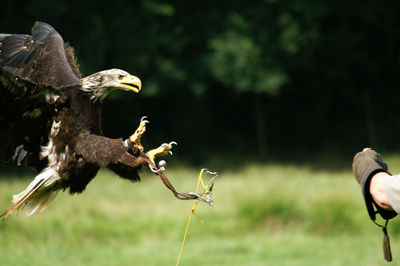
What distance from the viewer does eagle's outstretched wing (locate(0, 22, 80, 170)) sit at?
4301 mm

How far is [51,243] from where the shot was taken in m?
7.93

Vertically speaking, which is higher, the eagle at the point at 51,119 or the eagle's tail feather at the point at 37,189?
the eagle at the point at 51,119

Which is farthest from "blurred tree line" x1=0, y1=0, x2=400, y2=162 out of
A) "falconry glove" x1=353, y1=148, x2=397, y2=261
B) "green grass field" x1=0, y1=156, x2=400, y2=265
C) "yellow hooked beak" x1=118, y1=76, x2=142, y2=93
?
"falconry glove" x1=353, y1=148, x2=397, y2=261

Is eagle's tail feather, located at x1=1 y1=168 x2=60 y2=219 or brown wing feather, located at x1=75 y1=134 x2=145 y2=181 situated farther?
eagle's tail feather, located at x1=1 y1=168 x2=60 y2=219

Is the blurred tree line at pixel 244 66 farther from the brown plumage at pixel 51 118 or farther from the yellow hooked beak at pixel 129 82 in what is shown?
the yellow hooked beak at pixel 129 82

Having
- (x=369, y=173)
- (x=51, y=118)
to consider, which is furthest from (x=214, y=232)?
(x=369, y=173)

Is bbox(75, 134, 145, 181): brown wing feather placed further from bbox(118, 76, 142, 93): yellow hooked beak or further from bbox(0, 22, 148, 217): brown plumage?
bbox(118, 76, 142, 93): yellow hooked beak

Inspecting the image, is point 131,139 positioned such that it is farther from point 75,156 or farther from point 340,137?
point 340,137

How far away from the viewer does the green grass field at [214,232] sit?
24.1ft

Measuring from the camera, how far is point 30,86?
4285 mm

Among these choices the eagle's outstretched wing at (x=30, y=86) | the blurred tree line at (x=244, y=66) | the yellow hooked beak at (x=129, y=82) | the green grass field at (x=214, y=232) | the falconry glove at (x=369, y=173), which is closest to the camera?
the falconry glove at (x=369, y=173)

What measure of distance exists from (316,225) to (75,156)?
509 cm

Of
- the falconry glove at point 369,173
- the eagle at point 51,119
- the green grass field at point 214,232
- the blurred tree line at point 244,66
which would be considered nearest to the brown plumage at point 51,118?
the eagle at point 51,119

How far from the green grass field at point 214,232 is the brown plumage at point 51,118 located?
9.61 ft
